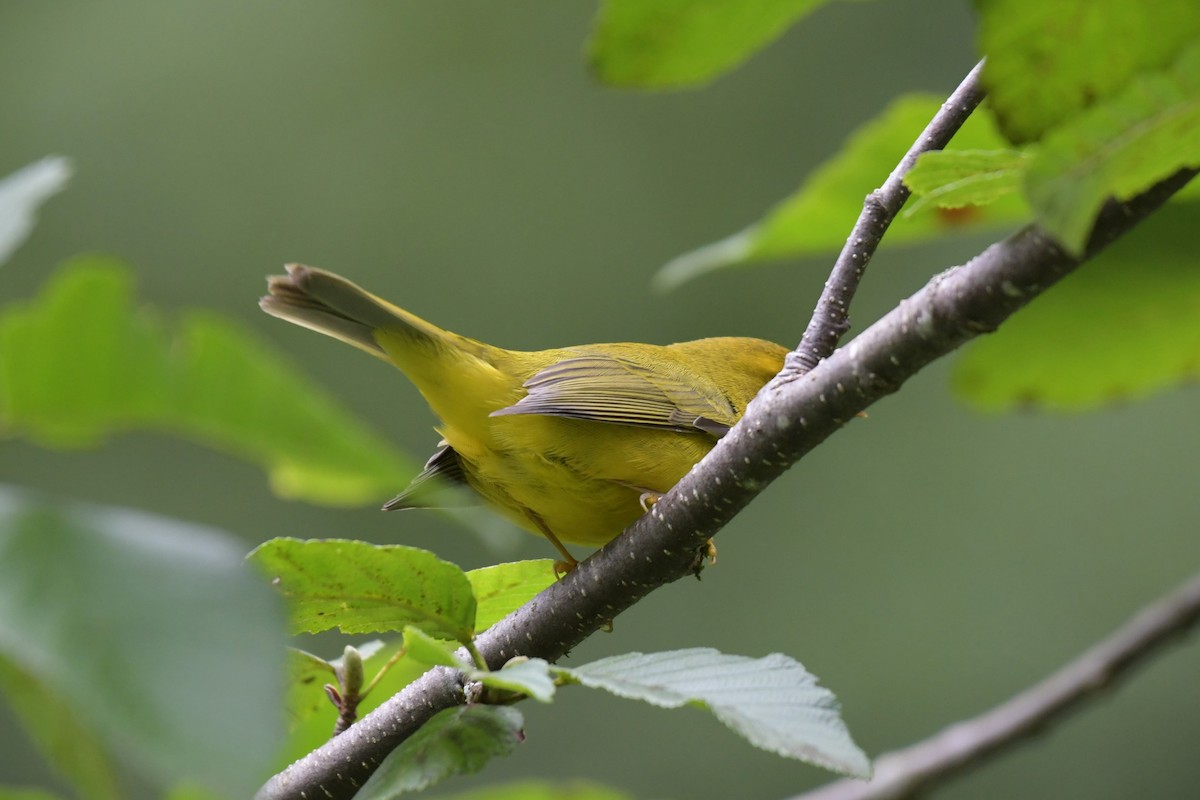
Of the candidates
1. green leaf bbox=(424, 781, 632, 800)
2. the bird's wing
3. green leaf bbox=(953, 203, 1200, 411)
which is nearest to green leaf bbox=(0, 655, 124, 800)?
green leaf bbox=(424, 781, 632, 800)

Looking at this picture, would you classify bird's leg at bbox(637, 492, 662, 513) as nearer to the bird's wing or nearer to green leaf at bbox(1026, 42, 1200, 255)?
the bird's wing

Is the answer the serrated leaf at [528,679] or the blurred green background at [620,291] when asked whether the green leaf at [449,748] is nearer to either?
the serrated leaf at [528,679]

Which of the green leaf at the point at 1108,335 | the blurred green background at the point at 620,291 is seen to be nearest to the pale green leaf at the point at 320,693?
the green leaf at the point at 1108,335

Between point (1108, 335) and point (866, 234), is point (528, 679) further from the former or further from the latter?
point (1108, 335)

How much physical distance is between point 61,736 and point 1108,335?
1.69 meters

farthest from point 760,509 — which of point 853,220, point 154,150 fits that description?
point 853,220

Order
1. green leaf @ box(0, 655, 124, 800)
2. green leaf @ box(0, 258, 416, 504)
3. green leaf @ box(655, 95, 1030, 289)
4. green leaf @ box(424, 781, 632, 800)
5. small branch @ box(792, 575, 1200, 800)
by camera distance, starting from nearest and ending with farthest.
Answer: green leaf @ box(0, 258, 416, 504)
green leaf @ box(0, 655, 124, 800)
green leaf @ box(424, 781, 632, 800)
green leaf @ box(655, 95, 1030, 289)
small branch @ box(792, 575, 1200, 800)

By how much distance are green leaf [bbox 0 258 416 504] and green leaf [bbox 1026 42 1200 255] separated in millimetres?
555

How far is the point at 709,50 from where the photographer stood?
3.64 ft

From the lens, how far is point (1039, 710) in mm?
3127

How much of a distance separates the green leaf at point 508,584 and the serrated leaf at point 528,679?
0.60m

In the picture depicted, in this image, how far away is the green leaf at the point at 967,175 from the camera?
130 centimetres

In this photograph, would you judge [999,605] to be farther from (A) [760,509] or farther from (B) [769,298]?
(B) [769,298]

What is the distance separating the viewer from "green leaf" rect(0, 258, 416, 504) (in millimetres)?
833
